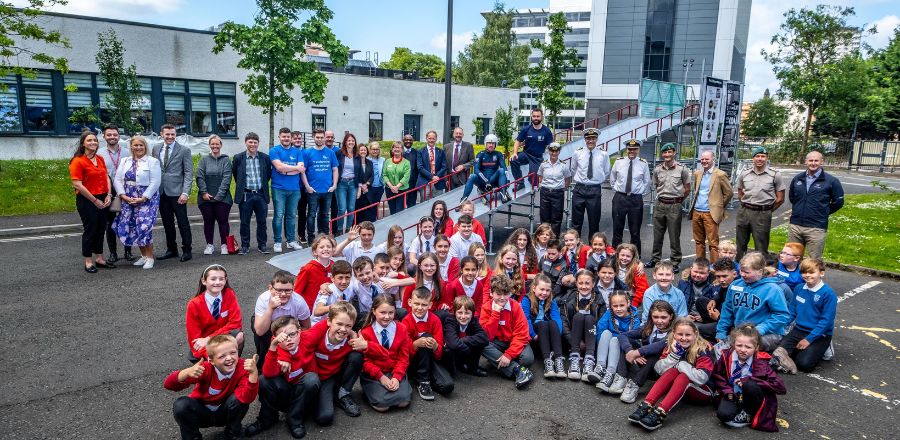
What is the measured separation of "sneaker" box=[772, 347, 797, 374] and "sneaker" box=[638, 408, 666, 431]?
6.22 ft

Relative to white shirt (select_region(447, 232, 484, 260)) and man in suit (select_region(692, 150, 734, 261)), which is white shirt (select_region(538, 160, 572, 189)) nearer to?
man in suit (select_region(692, 150, 734, 261))

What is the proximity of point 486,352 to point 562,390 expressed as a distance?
0.82 metres

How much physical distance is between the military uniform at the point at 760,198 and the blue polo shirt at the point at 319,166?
6.84 meters

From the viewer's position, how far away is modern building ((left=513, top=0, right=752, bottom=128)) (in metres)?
39.0

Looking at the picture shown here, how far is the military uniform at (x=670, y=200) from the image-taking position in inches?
367

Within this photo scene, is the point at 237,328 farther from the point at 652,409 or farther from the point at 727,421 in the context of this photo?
the point at 727,421

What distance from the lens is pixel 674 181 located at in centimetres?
931

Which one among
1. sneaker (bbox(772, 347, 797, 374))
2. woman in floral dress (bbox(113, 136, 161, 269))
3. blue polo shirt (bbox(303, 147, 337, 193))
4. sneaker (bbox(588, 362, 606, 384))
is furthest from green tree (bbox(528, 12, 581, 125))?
sneaker (bbox(588, 362, 606, 384))

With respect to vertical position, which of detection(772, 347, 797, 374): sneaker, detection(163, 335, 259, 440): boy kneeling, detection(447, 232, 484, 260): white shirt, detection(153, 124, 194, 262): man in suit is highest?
detection(153, 124, 194, 262): man in suit

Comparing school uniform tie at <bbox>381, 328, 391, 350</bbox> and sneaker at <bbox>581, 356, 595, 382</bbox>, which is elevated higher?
school uniform tie at <bbox>381, 328, 391, 350</bbox>

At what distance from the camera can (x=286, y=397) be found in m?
4.47

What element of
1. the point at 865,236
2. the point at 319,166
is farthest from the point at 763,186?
the point at 319,166

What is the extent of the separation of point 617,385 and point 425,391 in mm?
1823

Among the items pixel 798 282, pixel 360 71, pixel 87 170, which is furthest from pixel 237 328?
pixel 360 71
